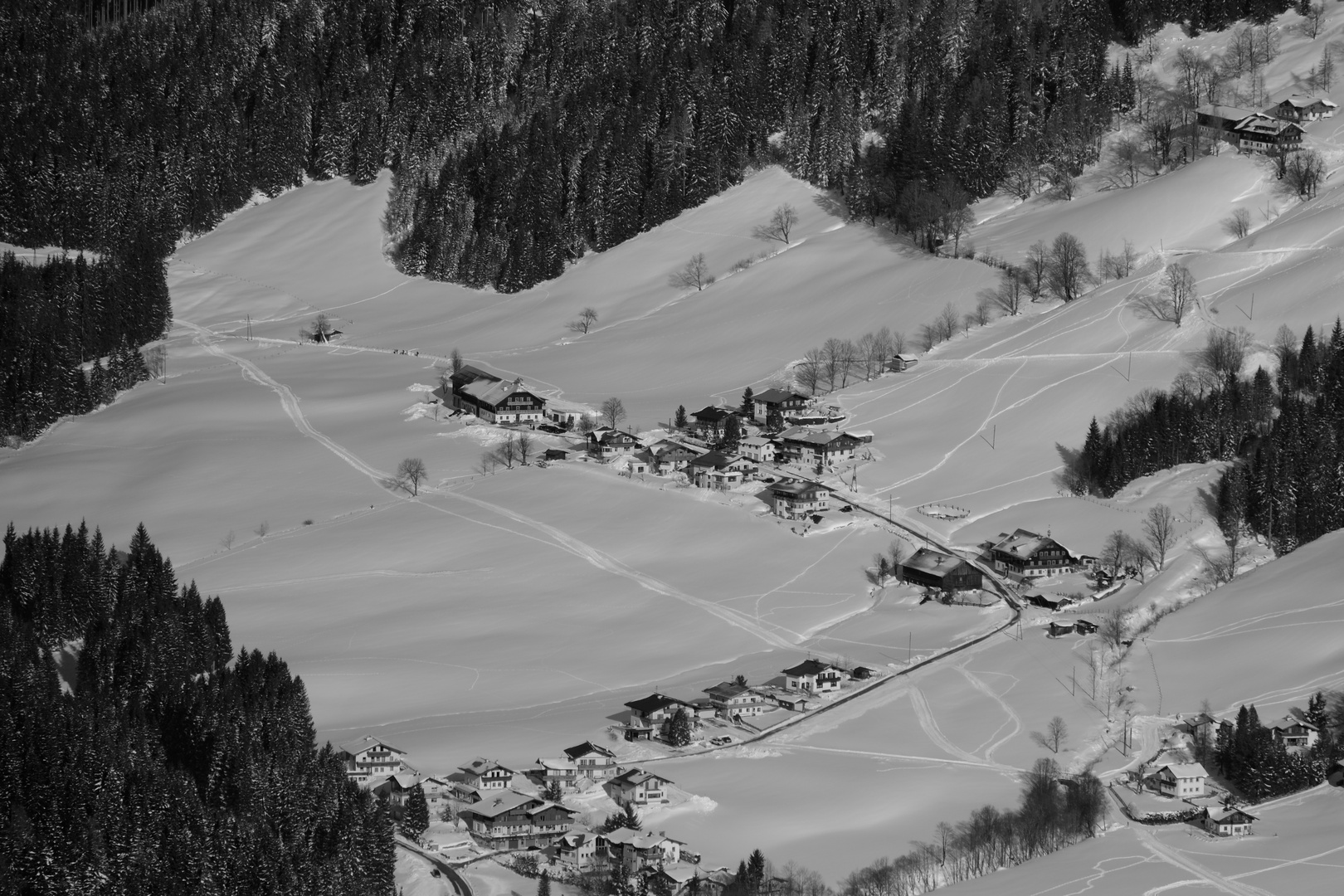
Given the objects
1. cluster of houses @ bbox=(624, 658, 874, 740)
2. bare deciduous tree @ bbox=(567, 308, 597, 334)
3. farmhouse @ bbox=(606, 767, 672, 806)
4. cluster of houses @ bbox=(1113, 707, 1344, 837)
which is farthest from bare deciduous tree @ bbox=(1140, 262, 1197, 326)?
farmhouse @ bbox=(606, 767, 672, 806)

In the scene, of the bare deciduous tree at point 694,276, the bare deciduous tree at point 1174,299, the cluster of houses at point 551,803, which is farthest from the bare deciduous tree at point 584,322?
the cluster of houses at point 551,803

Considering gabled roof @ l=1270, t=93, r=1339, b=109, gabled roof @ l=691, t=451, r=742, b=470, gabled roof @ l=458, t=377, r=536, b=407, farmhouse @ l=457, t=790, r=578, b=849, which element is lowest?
farmhouse @ l=457, t=790, r=578, b=849

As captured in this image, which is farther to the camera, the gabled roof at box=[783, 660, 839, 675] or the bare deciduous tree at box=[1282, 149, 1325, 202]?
the bare deciduous tree at box=[1282, 149, 1325, 202]

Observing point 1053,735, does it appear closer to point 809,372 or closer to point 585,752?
point 585,752

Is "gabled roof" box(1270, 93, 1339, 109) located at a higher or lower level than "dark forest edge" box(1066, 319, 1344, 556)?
higher

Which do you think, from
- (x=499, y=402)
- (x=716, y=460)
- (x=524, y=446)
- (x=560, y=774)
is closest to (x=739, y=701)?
(x=560, y=774)

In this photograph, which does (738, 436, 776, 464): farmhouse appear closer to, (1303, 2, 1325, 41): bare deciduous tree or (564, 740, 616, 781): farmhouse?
(564, 740, 616, 781): farmhouse
